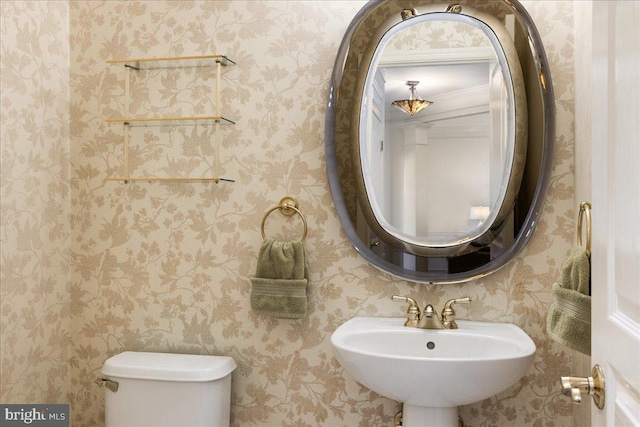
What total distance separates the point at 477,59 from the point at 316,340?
1043 mm

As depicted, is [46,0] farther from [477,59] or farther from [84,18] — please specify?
[477,59]

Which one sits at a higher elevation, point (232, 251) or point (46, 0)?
point (46, 0)

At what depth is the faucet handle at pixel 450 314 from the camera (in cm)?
187

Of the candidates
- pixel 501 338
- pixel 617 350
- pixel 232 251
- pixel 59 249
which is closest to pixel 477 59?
pixel 501 338

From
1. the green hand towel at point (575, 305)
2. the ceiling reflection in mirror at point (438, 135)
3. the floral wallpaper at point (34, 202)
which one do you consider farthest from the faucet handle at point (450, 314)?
the floral wallpaper at point (34, 202)

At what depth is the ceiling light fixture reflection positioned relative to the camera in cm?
192

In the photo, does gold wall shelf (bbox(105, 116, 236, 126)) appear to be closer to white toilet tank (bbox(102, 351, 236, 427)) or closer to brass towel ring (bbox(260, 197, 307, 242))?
brass towel ring (bbox(260, 197, 307, 242))

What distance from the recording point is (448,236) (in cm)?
191

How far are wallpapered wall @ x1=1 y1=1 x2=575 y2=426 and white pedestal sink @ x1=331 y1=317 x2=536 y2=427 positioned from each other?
0.15m

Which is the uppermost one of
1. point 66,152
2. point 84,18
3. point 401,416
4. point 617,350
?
point 84,18

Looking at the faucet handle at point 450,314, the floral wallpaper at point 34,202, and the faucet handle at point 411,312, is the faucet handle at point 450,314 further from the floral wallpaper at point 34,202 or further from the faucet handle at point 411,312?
the floral wallpaper at point 34,202

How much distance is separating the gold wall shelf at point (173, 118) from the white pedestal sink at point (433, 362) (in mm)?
733

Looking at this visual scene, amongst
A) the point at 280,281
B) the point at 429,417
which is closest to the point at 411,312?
the point at 429,417

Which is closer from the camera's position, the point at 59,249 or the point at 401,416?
the point at 401,416
